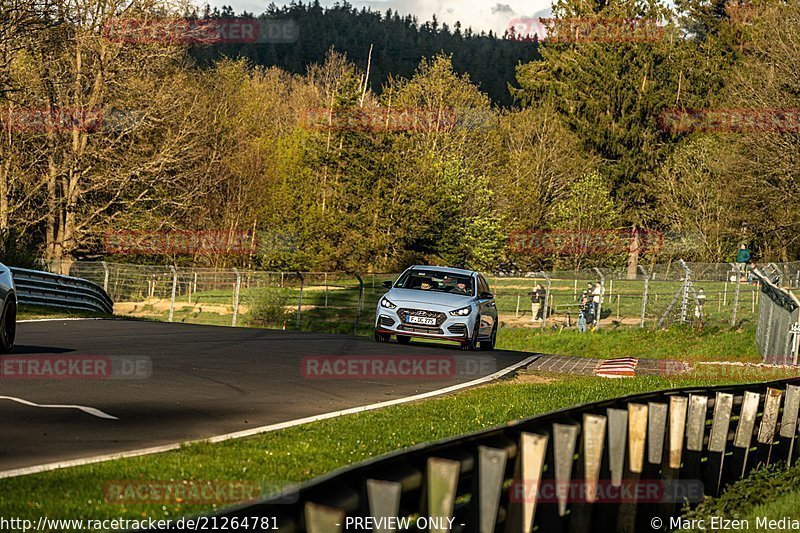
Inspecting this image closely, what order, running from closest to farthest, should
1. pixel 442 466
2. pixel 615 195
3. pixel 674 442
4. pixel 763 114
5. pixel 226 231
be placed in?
pixel 442 466 < pixel 674 442 < pixel 763 114 < pixel 226 231 < pixel 615 195

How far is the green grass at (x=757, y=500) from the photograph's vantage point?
28.1 ft

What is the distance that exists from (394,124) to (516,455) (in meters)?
71.1

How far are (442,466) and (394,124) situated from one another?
72.0m

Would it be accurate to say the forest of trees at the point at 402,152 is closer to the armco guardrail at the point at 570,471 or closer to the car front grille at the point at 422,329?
the car front grille at the point at 422,329

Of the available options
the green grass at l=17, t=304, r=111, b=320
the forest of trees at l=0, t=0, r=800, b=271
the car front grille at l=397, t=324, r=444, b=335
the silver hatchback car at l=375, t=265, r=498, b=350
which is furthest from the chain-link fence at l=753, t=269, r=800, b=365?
the forest of trees at l=0, t=0, r=800, b=271

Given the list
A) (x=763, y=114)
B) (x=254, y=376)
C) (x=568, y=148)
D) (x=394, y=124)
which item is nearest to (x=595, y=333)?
(x=254, y=376)

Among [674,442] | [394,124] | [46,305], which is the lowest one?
[46,305]

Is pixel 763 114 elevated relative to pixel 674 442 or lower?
elevated

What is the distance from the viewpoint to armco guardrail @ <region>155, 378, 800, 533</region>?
4320 mm

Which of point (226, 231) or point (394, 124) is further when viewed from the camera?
point (394, 124)

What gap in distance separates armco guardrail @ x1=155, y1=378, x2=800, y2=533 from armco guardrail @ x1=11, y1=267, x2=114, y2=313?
21504 mm

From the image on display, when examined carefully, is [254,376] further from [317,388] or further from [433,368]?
[433,368]


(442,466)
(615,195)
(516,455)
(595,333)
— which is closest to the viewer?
(442,466)

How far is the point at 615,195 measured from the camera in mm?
88375
